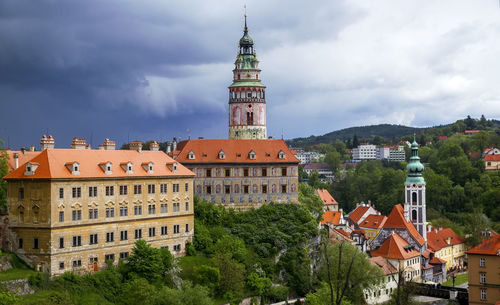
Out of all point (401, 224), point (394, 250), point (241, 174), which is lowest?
point (394, 250)

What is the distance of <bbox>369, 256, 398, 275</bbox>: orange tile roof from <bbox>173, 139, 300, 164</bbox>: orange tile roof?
57.9 ft

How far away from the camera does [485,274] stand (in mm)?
70812

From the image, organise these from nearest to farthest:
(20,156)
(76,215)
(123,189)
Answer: (76,215) < (123,189) < (20,156)

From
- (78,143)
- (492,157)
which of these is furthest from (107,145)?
(492,157)

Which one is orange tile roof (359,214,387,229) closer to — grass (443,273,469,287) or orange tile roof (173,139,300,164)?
grass (443,273,469,287)

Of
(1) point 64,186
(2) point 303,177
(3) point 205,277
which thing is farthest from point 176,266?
(2) point 303,177

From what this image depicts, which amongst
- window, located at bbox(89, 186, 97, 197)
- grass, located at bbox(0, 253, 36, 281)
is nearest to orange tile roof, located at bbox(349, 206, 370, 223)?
window, located at bbox(89, 186, 97, 197)

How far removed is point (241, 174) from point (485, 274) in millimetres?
28492

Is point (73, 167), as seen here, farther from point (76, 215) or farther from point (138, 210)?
point (138, 210)

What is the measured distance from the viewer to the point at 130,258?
204 feet

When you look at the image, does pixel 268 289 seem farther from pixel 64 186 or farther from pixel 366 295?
pixel 64 186

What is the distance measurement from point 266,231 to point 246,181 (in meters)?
6.84

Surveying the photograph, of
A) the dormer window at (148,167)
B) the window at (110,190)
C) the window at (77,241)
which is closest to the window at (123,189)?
the window at (110,190)

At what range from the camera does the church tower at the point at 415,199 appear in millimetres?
108188
